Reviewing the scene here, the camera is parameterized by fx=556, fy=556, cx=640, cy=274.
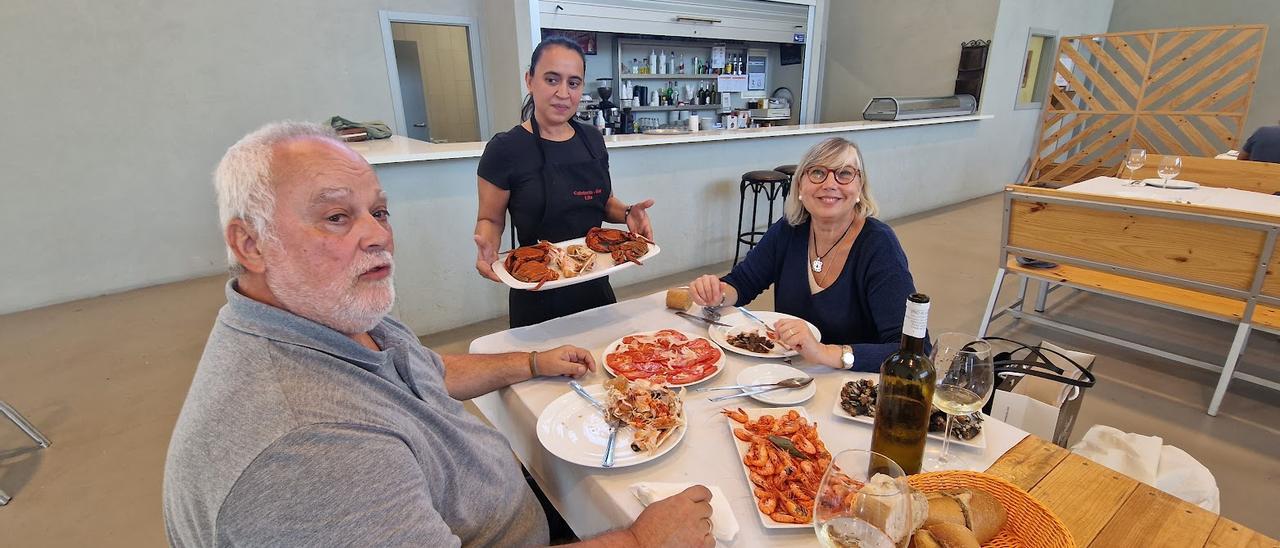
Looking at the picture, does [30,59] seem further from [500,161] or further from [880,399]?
[880,399]

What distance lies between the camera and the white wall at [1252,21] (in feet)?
24.3

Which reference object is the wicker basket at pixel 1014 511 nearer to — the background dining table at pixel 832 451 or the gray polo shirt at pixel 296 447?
the background dining table at pixel 832 451

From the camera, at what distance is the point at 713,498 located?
98cm

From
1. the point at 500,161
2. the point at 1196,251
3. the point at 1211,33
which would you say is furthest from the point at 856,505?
the point at 1211,33

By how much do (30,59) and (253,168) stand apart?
16.6 ft

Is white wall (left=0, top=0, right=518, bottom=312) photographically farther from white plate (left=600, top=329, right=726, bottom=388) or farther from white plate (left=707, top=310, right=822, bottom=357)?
white plate (left=707, top=310, right=822, bottom=357)

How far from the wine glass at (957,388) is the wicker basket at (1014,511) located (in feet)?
0.42

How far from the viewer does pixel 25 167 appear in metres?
4.06

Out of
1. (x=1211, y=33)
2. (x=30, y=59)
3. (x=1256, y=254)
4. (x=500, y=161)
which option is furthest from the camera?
(x=1211, y=33)

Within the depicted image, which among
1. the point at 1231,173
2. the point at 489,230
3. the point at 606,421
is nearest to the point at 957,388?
the point at 606,421

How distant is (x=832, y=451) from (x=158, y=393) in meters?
3.47

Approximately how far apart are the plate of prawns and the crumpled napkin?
5cm

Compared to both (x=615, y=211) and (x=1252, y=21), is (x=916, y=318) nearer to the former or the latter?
(x=615, y=211)

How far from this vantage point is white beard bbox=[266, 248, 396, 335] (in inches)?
33.4
